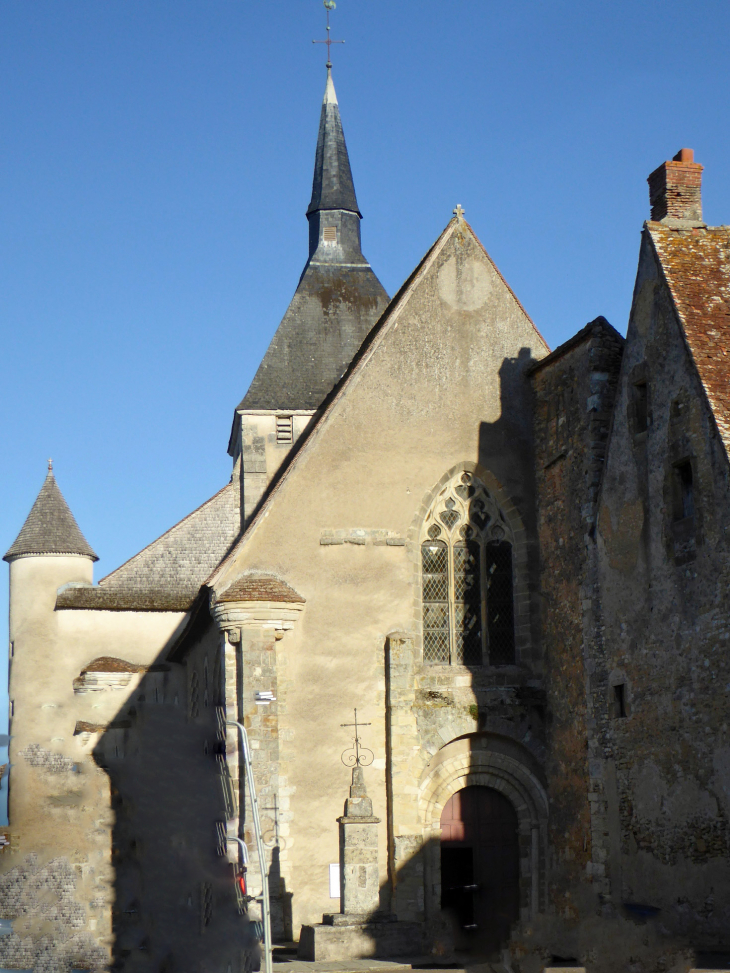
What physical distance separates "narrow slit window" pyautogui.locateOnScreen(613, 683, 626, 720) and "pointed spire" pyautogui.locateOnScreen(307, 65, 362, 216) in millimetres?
20477

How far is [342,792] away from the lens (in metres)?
20.2

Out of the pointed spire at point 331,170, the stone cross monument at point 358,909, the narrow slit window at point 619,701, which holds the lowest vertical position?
the stone cross monument at point 358,909

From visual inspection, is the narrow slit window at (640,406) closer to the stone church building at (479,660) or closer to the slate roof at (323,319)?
the stone church building at (479,660)

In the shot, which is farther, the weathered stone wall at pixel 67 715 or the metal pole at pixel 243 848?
the weathered stone wall at pixel 67 715

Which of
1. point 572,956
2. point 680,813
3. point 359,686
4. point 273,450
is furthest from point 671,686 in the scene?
point 273,450

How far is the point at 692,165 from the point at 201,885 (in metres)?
14.1

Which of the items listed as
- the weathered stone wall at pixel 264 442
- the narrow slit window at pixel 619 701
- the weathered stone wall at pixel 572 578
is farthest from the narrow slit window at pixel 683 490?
the weathered stone wall at pixel 264 442

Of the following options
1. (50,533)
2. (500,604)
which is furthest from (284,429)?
(500,604)

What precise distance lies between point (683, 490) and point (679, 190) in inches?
196

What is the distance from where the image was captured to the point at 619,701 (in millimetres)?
19125

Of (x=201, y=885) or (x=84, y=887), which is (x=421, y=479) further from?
(x=84, y=887)

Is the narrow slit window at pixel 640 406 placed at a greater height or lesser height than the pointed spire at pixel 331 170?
lesser

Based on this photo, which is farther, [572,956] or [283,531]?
[283,531]

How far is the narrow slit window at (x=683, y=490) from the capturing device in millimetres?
17734
